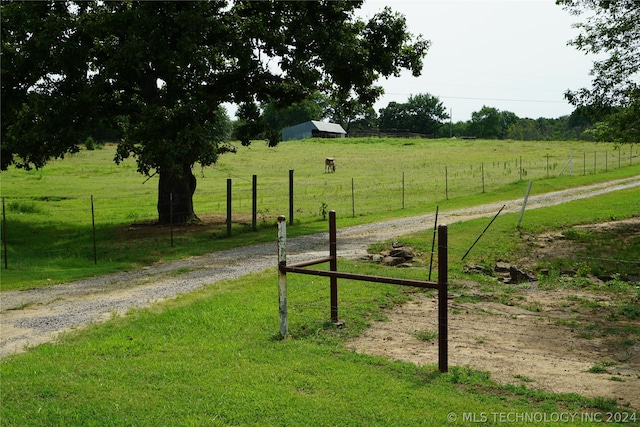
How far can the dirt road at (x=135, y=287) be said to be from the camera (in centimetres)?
1038

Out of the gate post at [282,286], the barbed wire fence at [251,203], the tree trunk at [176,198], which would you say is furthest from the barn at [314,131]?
the gate post at [282,286]

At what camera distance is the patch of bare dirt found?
742 centimetres

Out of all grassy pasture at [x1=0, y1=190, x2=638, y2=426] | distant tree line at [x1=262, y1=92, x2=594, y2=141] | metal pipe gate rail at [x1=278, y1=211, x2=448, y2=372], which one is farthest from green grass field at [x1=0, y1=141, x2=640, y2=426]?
distant tree line at [x1=262, y1=92, x2=594, y2=141]

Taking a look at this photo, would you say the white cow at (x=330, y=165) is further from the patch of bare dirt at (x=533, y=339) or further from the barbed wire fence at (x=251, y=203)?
the patch of bare dirt at (x=533, y=339)

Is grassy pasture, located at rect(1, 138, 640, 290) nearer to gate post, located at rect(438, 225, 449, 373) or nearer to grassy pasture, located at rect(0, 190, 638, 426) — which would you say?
grassy pasture, located at rect(0, 190, 638, 426)

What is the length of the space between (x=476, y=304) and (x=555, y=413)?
5572mm

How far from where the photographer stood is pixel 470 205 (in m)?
28.4

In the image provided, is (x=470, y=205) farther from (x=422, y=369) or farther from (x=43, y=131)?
(x=422, y=369)

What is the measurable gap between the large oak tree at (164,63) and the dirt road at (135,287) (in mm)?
4733

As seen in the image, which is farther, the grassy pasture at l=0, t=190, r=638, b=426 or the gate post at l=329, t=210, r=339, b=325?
the gate post at l=329, t=210, r=339, b=325

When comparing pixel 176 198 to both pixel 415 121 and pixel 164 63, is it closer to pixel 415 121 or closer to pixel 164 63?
pixel 164 63

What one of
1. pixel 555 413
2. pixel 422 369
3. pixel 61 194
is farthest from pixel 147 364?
pixel 61 194

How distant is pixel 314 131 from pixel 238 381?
8772cm

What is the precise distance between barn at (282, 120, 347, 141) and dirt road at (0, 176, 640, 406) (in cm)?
7142
